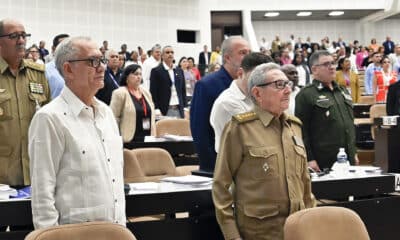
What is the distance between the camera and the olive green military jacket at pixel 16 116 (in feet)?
14.0

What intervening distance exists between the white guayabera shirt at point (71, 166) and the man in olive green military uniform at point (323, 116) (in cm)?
279

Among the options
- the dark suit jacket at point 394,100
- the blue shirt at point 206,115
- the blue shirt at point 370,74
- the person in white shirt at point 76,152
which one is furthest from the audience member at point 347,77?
the person in white shirt at point 76,152

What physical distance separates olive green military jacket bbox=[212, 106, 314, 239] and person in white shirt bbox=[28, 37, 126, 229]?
0.62m

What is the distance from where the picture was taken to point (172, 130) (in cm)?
856

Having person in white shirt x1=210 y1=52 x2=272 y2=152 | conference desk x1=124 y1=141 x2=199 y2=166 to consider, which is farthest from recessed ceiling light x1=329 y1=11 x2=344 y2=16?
person in white shirt x1=210 y1=52 x2=272 y2=152

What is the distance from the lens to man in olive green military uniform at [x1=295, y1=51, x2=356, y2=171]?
5852 millimetres

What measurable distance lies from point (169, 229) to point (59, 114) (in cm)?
144

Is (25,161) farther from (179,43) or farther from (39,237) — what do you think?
(179,43)

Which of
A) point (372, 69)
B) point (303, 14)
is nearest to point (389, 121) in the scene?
point (372, 69)

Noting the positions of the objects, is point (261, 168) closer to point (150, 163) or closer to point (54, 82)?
point (54, 82)

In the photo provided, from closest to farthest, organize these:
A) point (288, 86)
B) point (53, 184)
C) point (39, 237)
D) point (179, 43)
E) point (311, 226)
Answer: point (39, 237)
point (53, 184)
point (311, 226)
point (288, 86)
point (179, 43)

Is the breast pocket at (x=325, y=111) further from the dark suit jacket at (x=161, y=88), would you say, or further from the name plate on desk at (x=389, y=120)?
the dark suit jacket at (x=161, y=88)

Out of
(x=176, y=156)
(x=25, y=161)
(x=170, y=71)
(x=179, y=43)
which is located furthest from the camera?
(x=179, y=43)

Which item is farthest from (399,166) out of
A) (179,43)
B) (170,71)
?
(179,43)
